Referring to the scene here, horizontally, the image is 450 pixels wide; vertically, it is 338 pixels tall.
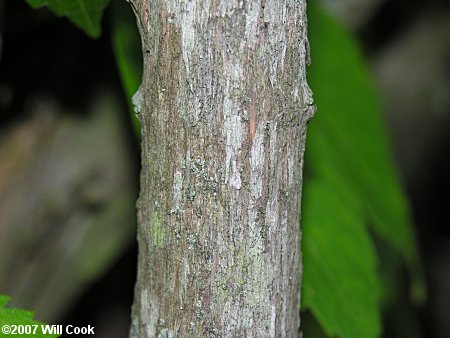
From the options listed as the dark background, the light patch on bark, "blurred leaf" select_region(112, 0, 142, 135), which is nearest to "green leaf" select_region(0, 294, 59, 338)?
the light patch on bark

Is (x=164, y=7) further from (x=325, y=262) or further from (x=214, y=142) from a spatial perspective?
(x=325, y=262)

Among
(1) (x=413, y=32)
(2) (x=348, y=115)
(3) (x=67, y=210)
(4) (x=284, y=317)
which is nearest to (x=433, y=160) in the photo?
(1) (x=413, y=32)

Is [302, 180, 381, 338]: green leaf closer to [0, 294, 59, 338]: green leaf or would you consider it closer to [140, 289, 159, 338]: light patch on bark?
[140, 289, 159, 338]: light patch on bark

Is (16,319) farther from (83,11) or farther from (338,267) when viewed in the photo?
(338,267)

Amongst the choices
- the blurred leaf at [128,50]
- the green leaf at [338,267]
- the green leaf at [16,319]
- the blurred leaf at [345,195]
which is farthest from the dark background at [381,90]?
the green leaf at [16,319]

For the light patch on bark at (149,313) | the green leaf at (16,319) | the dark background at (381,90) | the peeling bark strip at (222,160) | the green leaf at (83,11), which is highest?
the dark background at (381,90)

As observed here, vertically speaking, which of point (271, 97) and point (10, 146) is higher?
point (10, 146)

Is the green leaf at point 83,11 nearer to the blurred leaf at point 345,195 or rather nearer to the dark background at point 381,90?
the dark background at point 381,90
